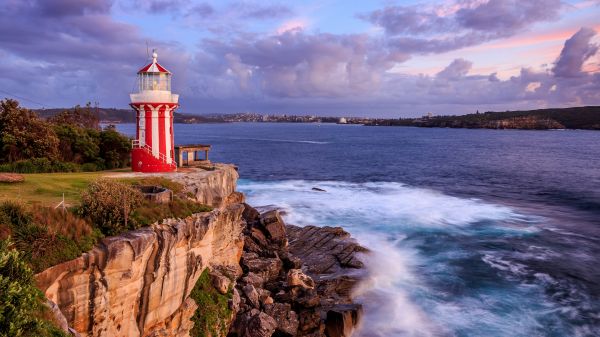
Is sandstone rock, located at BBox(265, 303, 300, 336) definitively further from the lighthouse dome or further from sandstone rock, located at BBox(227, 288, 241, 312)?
the lighthouse dome

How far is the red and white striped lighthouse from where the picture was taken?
78.8 ft

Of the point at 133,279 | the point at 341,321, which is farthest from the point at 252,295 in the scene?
the point at 133,279

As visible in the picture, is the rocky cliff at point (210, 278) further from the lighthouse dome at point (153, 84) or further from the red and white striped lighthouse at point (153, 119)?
the lighthouse dome at point (153, 84)

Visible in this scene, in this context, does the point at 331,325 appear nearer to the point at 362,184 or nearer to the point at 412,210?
the point at 412,210

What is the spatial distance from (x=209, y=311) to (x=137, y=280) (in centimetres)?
450

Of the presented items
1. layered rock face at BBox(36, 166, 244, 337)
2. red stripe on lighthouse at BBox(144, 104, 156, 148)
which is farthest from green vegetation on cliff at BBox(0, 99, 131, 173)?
layered rock face at BBox(36, 166, 244, 337)

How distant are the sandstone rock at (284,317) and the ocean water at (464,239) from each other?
3385mm

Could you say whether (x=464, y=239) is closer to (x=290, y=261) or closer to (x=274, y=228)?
(x=274, y=228)

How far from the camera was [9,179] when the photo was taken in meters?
18.1

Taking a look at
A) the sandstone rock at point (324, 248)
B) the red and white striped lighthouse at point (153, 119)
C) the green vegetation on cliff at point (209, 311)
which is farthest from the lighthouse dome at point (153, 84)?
the sandstone rock at point (324, 248)

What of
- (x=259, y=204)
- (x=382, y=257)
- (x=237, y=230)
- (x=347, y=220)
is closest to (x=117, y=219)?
(x=237, y=230)

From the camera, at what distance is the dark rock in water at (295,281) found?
18422mm

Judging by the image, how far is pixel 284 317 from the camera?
18609mm

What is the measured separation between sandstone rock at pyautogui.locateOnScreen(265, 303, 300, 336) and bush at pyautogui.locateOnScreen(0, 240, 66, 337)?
10708mm
